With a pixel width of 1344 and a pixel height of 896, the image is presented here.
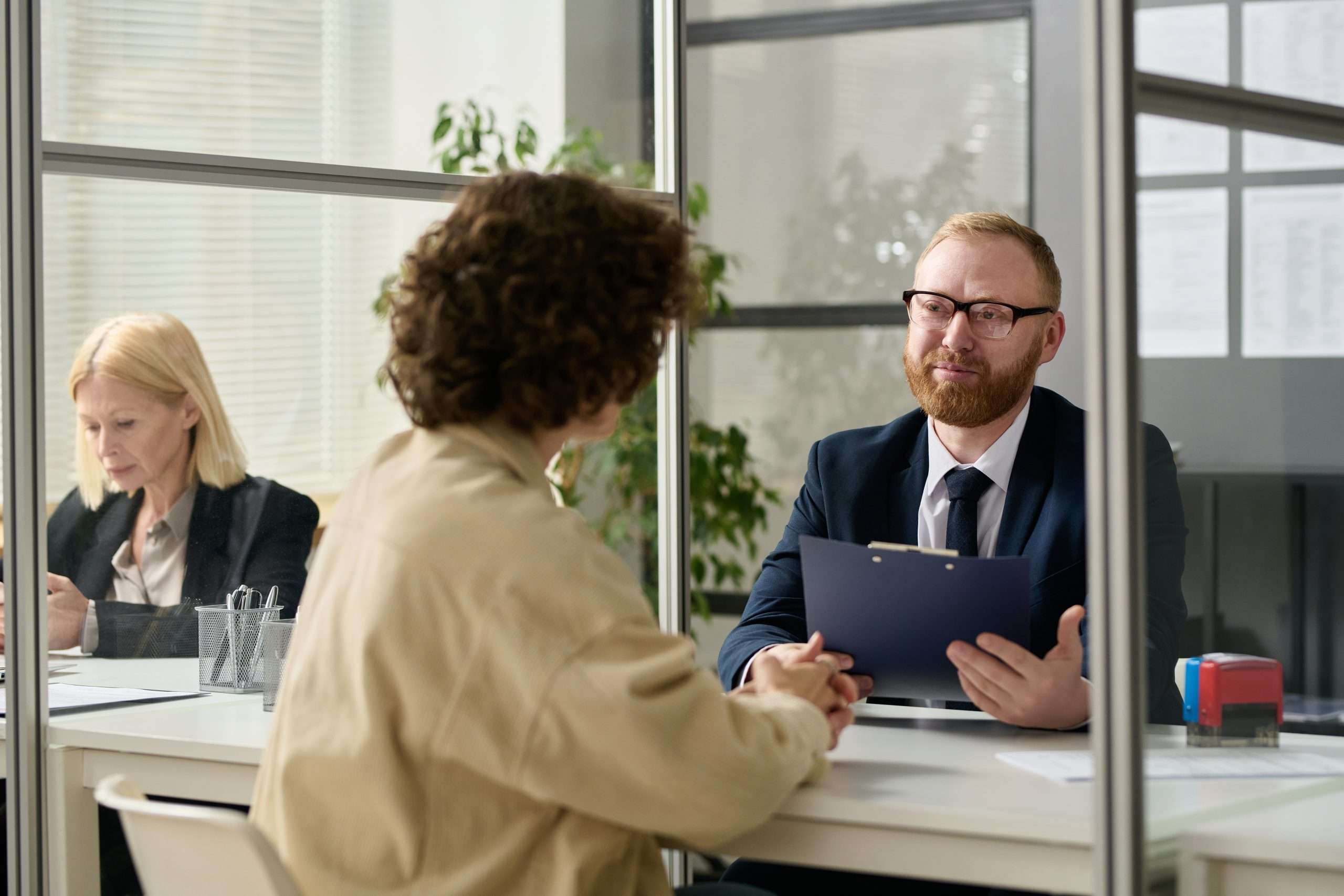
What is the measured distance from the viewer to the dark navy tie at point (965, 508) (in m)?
2.19

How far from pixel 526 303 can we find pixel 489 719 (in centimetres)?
39

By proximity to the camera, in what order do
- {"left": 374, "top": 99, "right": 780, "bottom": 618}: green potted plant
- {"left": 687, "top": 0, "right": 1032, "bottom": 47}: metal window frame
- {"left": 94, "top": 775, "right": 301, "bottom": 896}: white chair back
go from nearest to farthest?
{"left": 94, "top": 775, "right": 301, "bottom": 896}: white chair back < {"left": 374, "top": 99, "right": 780, "bottom": 618}: green potted plant < {"left": 687, "top": 0, "right": 1032, "bottom": 47}: metal window frame

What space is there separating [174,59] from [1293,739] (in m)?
2.38

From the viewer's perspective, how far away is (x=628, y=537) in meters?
4.82

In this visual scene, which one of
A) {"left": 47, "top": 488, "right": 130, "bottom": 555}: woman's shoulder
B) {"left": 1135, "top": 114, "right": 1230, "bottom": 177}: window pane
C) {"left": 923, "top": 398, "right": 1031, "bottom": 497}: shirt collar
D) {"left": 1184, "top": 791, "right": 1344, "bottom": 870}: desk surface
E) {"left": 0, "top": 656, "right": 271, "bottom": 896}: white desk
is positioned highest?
{"left": 1135, "top": 114, "right": 1230, "bottom": 177}: window pane

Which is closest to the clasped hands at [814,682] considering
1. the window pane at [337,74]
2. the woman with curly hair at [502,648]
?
the woman with curly hair at [502,648]

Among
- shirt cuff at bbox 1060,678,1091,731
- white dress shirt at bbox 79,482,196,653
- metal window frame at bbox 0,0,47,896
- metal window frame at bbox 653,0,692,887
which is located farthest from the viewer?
metal window frame at bbox 653,0,692,887

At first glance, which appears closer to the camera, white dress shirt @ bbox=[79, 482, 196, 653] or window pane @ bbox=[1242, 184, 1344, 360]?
window pane @ bbox=[1242, 184, 1344, 360]

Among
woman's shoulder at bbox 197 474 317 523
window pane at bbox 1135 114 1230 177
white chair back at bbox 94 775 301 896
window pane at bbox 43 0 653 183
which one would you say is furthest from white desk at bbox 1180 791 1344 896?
window pane at bbox 43 0 653 183

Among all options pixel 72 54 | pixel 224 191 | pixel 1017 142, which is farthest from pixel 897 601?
pixel 1017 142

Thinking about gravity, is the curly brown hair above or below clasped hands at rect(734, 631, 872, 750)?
above

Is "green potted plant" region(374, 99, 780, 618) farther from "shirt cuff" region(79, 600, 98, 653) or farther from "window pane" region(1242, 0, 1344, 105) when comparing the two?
"window pane" region(1242, 0, 1344, 105)

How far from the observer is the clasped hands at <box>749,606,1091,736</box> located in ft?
5.58

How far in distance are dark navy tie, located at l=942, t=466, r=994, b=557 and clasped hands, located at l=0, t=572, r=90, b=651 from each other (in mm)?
1384
